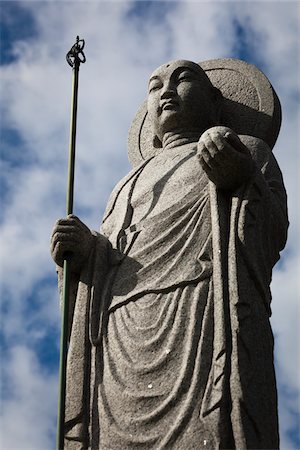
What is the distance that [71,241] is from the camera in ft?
30.9

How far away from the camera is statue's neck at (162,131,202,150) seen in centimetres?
1046

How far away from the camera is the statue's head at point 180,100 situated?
10.5m

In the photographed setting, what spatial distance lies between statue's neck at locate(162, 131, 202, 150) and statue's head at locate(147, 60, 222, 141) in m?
0.03

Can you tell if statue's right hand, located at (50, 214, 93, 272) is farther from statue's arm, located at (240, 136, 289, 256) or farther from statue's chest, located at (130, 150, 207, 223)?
statue's arm, located at (240, 136, 289, 256)

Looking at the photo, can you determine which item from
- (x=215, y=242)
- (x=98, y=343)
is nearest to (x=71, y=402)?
(x=98, y=343)

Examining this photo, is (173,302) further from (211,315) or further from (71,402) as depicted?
(71,402)

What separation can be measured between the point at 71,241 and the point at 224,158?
1427mm

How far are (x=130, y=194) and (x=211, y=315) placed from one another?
184 centimetres

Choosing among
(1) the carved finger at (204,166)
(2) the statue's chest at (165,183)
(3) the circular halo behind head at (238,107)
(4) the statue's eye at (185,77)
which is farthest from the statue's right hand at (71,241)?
(4) the statue's eye at (185,77)

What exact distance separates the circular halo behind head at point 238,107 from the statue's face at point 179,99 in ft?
1.06

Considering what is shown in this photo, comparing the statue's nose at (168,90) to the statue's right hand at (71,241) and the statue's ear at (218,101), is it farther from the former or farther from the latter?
the statue's right hand at (71,241)

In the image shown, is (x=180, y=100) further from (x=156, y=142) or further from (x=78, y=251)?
(x=78, y=251)

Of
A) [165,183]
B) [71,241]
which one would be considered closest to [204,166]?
[165,183]

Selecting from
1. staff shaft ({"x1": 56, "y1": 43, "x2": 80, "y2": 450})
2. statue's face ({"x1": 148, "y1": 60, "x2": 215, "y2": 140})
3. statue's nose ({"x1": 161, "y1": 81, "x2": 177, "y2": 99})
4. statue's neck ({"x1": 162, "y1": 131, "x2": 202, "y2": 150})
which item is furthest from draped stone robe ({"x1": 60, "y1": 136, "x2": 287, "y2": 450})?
statue's nose ({"x1": 161, "y1": 81, "x2": 177, "y2": 99})
